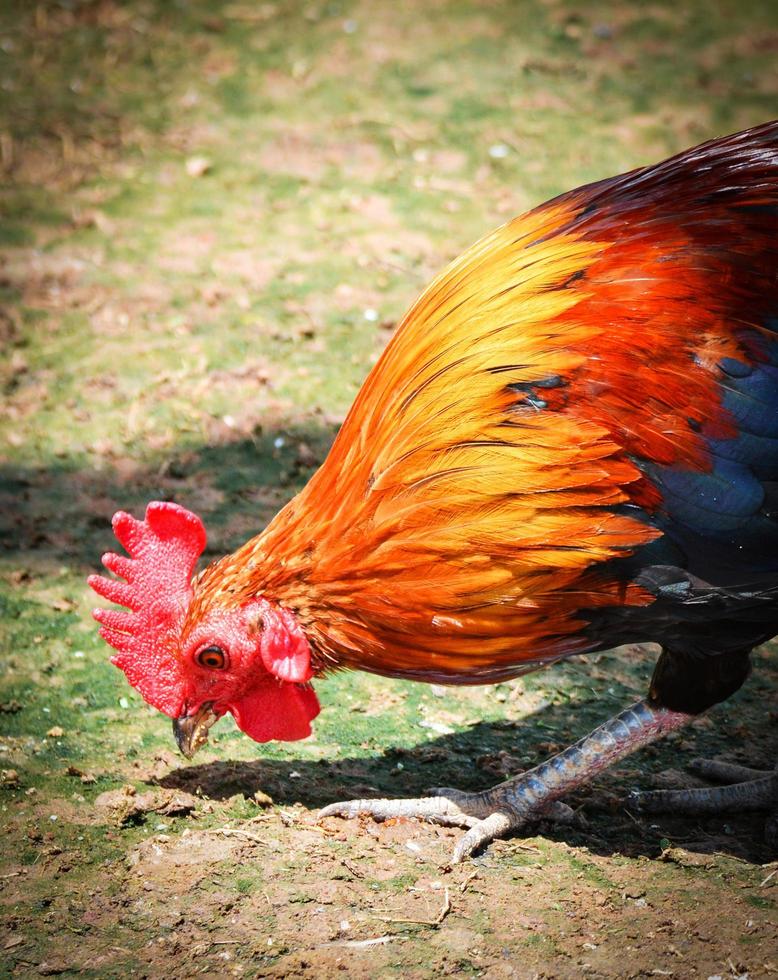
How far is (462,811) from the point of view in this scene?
3920 millimetres

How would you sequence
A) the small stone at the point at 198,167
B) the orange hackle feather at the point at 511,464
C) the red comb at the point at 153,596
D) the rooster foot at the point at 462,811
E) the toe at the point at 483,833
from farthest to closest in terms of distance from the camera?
the small stone at the point at 198,167 < the rooster foot at the point at 462,811 < the toe at the point at 483,833 < the red comb at the point at 153,596 < the orange hackle feather at the point at 511,464

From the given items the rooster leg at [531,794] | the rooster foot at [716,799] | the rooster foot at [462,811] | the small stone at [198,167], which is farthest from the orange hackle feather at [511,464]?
Answer: the small stone at [198,167]

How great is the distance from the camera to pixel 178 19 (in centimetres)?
1005

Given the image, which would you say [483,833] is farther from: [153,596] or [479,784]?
[153,596]

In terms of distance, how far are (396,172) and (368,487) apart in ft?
17.7

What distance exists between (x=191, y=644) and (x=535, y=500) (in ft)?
3.69

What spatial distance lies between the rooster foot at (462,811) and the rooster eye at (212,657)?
28.2 inches

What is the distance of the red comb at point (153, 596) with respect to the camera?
143 inches

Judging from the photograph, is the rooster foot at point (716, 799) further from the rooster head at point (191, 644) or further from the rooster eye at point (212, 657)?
the rooster eye at point (212, 657)

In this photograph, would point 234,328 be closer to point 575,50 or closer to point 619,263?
point 619,263

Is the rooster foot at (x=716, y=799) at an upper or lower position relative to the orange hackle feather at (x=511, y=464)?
lower

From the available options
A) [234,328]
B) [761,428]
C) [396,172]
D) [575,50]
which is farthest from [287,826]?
[575,50]

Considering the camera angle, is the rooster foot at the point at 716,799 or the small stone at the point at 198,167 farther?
the small stone at the point at 198,167

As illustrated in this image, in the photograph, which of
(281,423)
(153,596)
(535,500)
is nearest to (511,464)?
(535,500)
